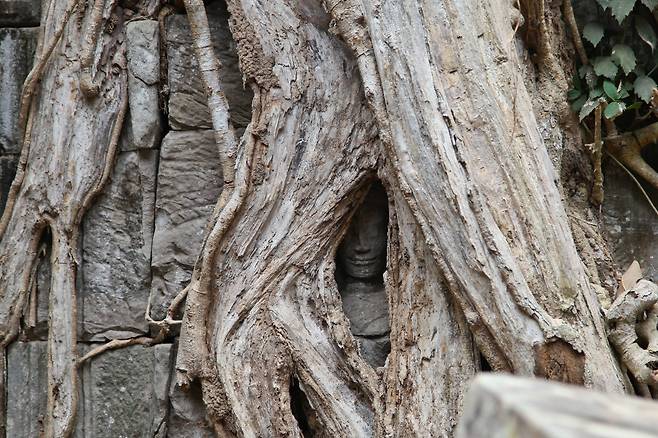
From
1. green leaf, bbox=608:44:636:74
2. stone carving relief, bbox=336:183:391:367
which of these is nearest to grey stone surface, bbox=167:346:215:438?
stone carving relief, bbox=336:183:391:367

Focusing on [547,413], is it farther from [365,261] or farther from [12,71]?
[12,71]

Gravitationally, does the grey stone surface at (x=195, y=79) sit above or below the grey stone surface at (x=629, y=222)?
above

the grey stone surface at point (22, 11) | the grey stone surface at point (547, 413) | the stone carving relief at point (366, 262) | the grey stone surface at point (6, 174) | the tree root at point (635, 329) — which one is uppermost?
the grey stone surface at point (22, 11)

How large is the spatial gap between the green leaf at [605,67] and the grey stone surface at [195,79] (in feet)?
2.79

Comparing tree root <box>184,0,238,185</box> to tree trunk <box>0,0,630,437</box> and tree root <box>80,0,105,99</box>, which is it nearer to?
tree trunk <box>0,0,630,437</box>

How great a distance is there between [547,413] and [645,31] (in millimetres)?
1744

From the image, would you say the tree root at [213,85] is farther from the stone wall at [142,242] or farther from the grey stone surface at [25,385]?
the grey stone surface at [25,385]

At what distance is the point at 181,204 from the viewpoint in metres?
2.29

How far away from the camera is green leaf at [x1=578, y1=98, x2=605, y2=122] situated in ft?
7.12

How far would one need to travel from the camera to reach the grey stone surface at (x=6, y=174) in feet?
8.34

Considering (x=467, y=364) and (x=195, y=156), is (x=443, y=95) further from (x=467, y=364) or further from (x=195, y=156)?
(x=195, y=156)

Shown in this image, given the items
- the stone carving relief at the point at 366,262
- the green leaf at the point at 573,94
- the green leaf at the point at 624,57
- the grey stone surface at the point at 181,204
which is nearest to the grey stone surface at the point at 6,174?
the grey stone surface at the point at 181,204

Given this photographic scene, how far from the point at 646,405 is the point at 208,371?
58.2 inches

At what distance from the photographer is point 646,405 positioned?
74 cm
